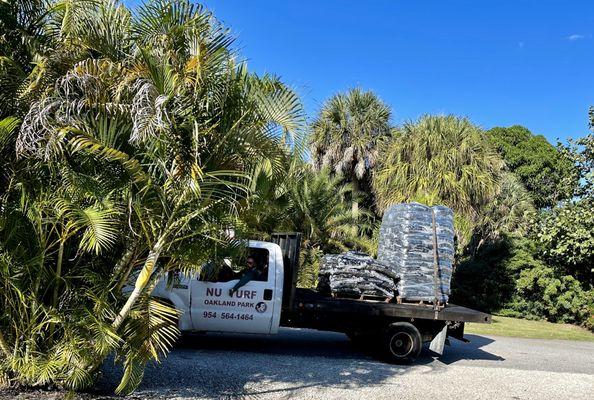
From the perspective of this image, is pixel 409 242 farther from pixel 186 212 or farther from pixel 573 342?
pixel 573 342

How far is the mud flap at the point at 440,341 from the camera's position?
31.7ft

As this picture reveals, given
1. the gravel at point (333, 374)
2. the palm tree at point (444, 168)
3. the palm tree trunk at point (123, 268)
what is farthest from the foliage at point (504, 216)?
the palm tree trunk at point (123, 268)

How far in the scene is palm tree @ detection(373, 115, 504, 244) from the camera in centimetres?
2045

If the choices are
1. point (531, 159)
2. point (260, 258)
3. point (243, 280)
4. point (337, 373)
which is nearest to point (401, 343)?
point (337, 373)

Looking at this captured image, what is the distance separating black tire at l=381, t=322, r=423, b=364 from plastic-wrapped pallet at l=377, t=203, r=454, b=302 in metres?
0.63

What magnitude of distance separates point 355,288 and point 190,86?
5779 millimetres

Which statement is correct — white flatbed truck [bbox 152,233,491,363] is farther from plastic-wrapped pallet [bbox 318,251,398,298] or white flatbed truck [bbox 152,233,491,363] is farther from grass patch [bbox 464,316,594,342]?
grass patch [bbox 464,316,594,342]

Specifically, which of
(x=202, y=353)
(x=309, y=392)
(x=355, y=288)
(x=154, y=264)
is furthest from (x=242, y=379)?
(x=355, y=288)

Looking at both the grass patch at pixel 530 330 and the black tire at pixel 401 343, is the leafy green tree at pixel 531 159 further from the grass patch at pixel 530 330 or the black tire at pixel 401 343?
the black tire at pixel 401 343

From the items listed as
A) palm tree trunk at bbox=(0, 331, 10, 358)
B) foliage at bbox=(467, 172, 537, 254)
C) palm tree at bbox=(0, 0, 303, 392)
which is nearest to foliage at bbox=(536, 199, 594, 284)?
foliage at bbox=(467, 172, 537, 254)

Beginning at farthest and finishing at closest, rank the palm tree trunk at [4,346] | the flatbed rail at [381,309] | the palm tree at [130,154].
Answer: the flatbed rail at [381,309]
the palm tree trunk at [4,346]
the palm tree at [130,154]

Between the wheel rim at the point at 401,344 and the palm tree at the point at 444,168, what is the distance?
34.8 ft

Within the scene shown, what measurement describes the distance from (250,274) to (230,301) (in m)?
0.57

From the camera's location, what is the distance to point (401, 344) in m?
9.67
